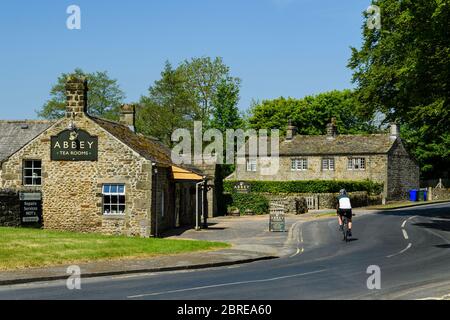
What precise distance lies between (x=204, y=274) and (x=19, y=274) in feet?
16.6

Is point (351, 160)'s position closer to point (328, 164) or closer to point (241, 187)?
point (328, 164)

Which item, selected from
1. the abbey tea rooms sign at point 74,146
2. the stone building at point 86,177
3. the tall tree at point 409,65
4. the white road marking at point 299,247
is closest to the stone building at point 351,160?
the tall tree at point 409,65

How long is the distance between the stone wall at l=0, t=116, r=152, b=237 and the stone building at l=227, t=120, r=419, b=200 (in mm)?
43835

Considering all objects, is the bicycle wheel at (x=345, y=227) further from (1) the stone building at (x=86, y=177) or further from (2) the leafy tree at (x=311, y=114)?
(2) the leafy tree at (x=311, y=114)

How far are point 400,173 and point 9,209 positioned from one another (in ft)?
173

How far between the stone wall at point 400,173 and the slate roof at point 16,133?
40055 mm

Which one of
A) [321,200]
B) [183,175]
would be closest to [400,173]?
[321,200]

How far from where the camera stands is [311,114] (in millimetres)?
94875

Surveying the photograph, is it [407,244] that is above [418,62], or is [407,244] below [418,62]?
below

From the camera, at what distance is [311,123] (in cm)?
9519

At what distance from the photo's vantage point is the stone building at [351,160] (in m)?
70.6
